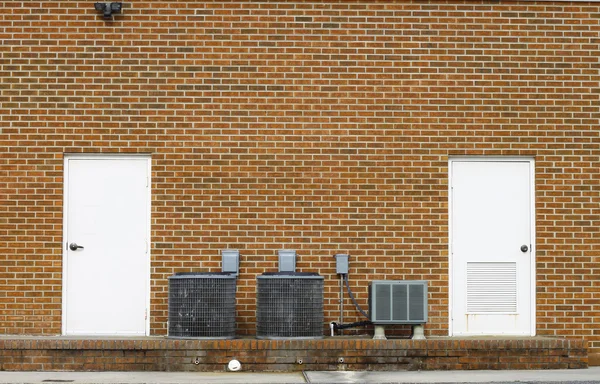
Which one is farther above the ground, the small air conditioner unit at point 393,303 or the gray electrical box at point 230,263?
the gray electrical box at point 230,263

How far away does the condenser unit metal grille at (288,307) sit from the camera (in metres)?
12.0

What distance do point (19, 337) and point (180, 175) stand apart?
284 centimetres

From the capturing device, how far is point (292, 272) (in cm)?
1236

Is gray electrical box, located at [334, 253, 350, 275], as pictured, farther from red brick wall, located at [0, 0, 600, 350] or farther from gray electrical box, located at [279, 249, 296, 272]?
gray electrical box, located at [279, 249, 296, 272]

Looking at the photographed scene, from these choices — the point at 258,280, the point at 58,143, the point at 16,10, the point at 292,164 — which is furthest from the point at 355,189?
the point at 16,10

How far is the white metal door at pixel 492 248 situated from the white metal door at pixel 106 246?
4037 millimetres

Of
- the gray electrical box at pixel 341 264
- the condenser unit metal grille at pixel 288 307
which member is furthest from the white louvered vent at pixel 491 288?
the condenser unit metal grille at pixel 288 307

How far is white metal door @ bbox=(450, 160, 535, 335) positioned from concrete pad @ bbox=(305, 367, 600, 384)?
1.24 m

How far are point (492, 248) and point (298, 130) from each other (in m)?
2.95

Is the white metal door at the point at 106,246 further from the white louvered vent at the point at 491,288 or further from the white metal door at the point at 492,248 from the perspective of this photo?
the white louvered vent at the point at 491,288

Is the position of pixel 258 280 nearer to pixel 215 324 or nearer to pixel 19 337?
pixel 215 324

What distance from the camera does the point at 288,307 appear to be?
12.0 metres

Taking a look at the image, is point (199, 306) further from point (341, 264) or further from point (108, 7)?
point (108, 7)

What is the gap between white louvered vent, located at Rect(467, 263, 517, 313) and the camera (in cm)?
A: 1295
